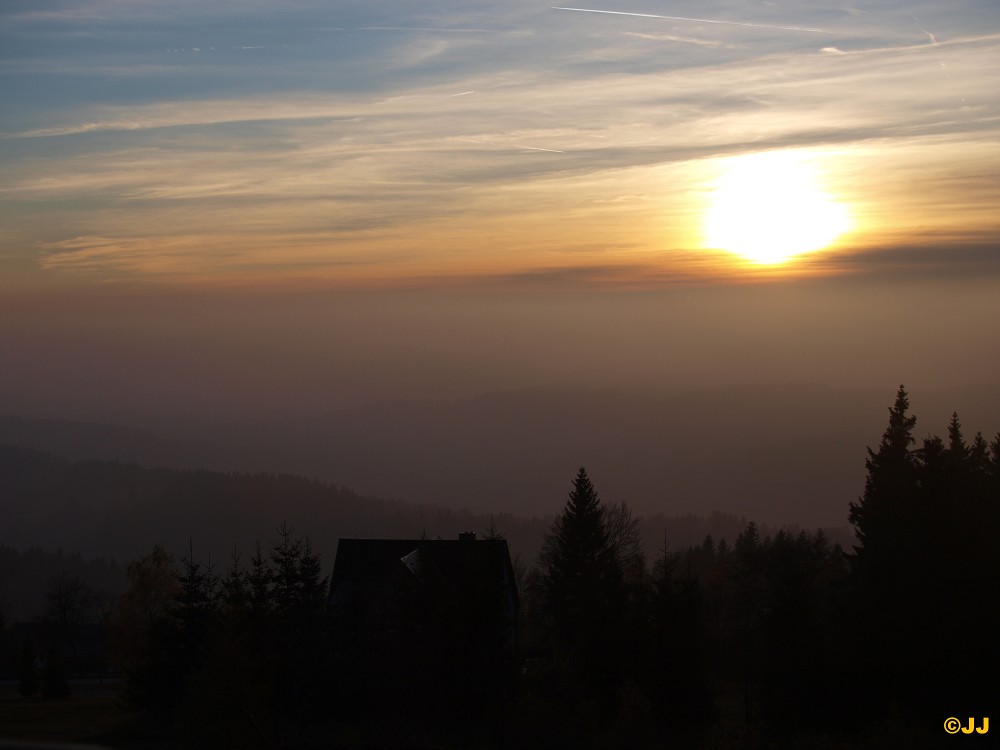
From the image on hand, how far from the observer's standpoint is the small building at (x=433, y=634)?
961 inches

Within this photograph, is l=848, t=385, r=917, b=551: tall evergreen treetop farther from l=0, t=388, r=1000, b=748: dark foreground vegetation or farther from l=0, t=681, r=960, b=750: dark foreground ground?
l=0, t=681, r=960, b=750: dark foreground ground

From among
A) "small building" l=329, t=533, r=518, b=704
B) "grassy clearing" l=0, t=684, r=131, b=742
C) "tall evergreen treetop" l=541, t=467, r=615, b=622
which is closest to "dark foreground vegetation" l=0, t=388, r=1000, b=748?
"small building" l=329, t=533, r=518, b=704

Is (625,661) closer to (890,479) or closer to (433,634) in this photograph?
(433,634)

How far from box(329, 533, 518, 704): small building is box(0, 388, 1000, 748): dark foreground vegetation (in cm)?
6

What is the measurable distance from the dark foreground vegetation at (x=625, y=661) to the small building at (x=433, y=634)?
0.06 metres

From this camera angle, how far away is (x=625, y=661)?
105 ft

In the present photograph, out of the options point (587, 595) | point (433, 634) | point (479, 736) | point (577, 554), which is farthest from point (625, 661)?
point (577, 554)

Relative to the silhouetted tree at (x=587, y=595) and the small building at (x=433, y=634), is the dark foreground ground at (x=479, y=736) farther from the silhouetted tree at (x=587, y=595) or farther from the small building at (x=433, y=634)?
the silhouetted tree at (x=587, y=595)

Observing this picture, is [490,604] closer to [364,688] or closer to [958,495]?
[364,688]

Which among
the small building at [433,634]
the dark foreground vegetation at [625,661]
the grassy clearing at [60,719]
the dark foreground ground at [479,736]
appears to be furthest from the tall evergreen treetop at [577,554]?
the grassy clearing at [60,719]

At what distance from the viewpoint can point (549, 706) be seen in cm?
2255

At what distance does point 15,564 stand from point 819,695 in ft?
589

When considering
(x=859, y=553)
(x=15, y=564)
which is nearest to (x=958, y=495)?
(x=859, y=553)

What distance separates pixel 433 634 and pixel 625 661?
8619 mm
